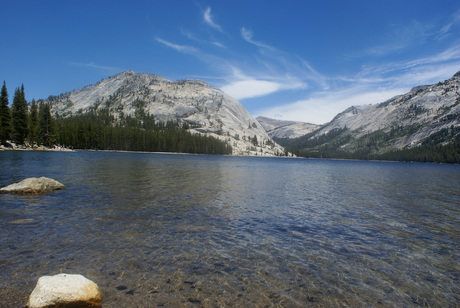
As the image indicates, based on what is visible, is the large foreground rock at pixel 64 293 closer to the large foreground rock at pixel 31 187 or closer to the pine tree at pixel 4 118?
the large foreground rock at pixel 31 187

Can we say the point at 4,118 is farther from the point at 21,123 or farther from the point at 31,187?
the point at 31,187

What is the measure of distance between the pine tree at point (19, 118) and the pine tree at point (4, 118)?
20.1ft

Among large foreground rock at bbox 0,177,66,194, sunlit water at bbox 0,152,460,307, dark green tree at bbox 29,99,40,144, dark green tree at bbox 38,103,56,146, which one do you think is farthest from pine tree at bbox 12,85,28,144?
sunlit water at bbox 0,152,460,307

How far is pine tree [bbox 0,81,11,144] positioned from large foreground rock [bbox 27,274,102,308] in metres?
123

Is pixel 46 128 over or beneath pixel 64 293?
over

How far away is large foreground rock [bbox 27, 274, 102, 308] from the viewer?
702 cm

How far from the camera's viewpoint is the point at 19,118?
107 metres

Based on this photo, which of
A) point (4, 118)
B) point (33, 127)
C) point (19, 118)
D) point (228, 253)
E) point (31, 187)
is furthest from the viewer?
point (33, 127)

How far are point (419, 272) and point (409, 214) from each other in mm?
14296

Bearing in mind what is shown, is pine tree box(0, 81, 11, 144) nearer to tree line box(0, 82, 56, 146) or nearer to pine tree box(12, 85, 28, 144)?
tree line box(0, 82, 56, 146)

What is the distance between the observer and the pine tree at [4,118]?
97.6 meters

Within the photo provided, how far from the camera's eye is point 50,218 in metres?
16.9

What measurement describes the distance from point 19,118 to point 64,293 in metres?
134

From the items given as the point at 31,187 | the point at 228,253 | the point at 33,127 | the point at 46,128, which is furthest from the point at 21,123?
the point at 228,253
